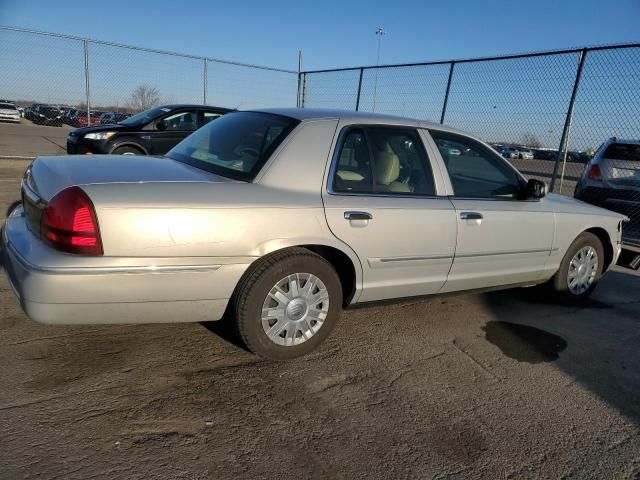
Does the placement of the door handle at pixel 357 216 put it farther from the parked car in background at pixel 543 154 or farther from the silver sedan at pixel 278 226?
the parked car in background at pixel 543 154

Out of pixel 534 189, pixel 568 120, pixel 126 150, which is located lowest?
pixel 126 150

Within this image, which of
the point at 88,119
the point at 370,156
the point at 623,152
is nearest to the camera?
the point at 370,156

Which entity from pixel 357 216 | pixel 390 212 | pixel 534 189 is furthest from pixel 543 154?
pixel 357 216

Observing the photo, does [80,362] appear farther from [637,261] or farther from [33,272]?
[637,261]

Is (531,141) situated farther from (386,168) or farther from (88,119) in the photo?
(88,119)

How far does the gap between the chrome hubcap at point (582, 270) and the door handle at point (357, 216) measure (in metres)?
2.42

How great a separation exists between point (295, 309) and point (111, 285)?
3.49 feet

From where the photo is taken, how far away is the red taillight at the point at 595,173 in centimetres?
800

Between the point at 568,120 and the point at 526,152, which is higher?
the point at 568,120

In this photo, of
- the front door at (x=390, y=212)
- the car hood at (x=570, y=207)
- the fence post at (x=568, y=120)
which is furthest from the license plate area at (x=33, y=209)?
the fence post at (x=568, y=120)

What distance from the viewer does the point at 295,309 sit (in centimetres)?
308

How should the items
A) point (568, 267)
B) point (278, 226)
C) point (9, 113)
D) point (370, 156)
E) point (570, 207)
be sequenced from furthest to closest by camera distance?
point (9, 113) < point (568, 267) < point (570, 207) < point (370, 156) < point (278, 226)

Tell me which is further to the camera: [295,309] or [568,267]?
[568,267]

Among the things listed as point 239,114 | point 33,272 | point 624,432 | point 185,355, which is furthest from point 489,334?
point 33,272
